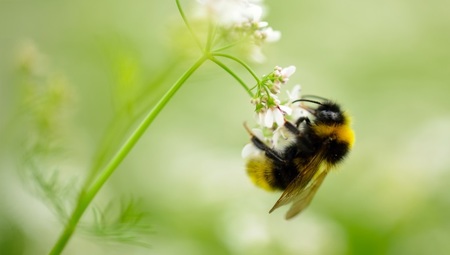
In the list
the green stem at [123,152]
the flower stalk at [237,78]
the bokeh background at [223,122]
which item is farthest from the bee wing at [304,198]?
the green stem at [123,152]

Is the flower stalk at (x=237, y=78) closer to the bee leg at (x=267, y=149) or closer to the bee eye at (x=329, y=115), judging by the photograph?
the bee leg at (x=267, y=149)

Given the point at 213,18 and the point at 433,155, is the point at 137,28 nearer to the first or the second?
the point at 433,155

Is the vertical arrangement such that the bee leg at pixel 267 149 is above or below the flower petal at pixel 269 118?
above

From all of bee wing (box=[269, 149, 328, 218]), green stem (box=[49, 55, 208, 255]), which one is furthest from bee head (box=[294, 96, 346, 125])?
green stem (box=[49, 55, 208, 255])

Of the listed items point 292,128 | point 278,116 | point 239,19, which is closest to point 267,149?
point 292,128

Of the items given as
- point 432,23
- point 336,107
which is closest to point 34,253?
point 336,107
